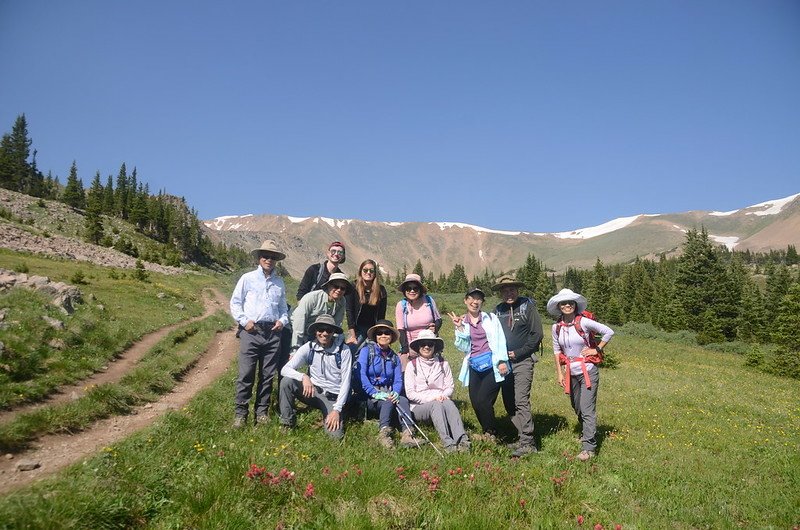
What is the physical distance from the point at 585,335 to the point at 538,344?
0.93m

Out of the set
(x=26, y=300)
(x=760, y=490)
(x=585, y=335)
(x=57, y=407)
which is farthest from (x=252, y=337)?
(x=26, y=300)

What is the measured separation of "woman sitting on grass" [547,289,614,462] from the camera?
24.9 feet

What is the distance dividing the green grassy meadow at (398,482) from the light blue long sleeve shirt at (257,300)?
1823 mm

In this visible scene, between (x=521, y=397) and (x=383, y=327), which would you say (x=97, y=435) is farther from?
(x=521, y=397)

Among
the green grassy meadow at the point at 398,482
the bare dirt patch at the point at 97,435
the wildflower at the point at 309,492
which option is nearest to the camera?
the green grassy meadow at the point at 398,482

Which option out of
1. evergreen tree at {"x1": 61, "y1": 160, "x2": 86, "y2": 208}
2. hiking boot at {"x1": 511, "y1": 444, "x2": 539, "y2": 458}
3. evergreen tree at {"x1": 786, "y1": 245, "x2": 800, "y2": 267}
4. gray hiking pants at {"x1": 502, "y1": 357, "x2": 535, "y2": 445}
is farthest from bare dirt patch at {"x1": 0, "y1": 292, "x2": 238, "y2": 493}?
evergreen tree at {"x1": 786, "y1": 245, "x2": 800, "y2": 267}

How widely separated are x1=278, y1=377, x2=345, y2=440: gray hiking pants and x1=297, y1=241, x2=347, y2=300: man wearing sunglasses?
187cm

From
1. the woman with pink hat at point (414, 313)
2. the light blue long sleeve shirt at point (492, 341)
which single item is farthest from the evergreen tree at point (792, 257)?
the woman with pink hat at point (414, 313)

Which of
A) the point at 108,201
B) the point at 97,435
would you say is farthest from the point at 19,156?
the point at 97,435

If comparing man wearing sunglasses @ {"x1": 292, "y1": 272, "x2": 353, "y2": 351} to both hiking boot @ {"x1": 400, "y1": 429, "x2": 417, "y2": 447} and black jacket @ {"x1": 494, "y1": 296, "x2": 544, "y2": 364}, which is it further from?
black jacket @ {"x1": 494, "y1": 296, "x2": 544, "y2": 364}

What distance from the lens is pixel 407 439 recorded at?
6.70m

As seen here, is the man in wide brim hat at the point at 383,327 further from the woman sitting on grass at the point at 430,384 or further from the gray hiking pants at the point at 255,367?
the gray hiking pants at the point at 255,367

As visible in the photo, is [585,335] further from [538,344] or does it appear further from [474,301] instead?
[474,301]

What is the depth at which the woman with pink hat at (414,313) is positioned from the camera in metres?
8.02
